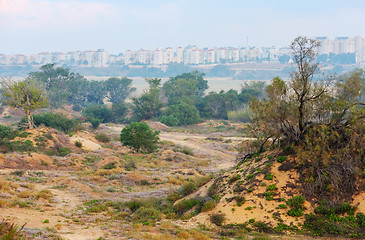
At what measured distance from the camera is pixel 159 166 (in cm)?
2995

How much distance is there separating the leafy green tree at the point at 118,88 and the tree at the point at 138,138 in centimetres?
6647

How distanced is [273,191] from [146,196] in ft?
24.2

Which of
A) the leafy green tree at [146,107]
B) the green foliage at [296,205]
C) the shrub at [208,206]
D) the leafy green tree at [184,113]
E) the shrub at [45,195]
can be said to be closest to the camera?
the green foliage at [296,205]

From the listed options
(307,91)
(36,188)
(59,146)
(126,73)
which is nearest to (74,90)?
(59,146)

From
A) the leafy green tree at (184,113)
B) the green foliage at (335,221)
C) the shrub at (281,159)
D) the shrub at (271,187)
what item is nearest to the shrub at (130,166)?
the shrub at (281,159)

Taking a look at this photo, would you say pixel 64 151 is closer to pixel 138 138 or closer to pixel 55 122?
pixel 138 138

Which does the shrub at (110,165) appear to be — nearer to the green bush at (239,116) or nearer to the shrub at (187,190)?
the shrub at (187,190)

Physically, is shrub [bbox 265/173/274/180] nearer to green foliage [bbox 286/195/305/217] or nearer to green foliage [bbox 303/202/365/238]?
green foliage [bbox 286/195/305/217]

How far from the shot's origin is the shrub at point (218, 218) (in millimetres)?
13821

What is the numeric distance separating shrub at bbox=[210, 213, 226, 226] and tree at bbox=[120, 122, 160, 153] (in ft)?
72.7

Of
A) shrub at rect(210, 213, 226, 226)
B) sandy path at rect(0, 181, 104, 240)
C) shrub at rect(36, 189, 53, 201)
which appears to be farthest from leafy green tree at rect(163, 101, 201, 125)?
shrub at rect(210, 213, 226, 226)

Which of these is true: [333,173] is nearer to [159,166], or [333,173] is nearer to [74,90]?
[159,166]

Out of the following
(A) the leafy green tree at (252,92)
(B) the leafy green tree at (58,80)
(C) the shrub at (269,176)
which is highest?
(B) the leafy green tree at (58,80)

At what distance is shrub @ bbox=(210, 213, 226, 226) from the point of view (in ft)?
45.3
